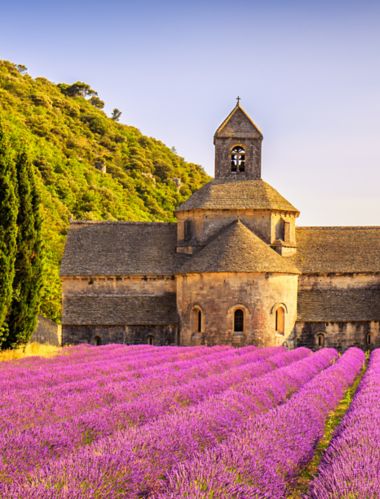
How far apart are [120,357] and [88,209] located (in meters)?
47.5

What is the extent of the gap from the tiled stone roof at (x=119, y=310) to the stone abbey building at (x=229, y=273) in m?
0.05

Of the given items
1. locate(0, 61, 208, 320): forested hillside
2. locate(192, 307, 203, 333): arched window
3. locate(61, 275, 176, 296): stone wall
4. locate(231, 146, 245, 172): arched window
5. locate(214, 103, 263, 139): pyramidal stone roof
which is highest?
locate(0, 61, 208, 320): forested hillside

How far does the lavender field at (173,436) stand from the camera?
22.9ft

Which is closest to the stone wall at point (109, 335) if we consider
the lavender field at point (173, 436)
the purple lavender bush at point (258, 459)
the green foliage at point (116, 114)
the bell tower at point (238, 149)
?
the bell tower at point (238, 149)

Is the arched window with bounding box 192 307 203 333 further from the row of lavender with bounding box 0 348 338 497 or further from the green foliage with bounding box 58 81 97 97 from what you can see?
the green foliage with bounding box 58 81 97 97

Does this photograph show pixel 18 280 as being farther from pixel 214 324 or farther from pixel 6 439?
pixel 6 439

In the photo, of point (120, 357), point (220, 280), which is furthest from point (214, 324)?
point (120, 357)

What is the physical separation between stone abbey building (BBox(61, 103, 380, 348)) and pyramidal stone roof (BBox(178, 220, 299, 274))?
6 cm

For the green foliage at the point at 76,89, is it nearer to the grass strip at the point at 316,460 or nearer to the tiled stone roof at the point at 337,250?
the tiled stone roof at the point at 337,250

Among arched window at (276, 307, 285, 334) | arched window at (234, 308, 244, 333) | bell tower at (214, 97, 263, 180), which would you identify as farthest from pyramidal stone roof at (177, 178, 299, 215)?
arched window at (234, 308, 244, 333)

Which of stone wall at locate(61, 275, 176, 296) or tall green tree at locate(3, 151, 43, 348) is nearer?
tall green tree at locate(3, 151, 43, 348)

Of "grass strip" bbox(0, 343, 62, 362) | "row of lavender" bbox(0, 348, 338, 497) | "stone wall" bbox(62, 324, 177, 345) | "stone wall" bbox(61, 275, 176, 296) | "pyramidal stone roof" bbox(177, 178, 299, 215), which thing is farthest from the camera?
"pyramidal stone roof" bbox(177, 178, 299, 215)

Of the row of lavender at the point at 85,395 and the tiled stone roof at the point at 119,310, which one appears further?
the tiled stone roof at the point at 119,310

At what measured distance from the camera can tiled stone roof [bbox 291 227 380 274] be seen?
1495 inches
